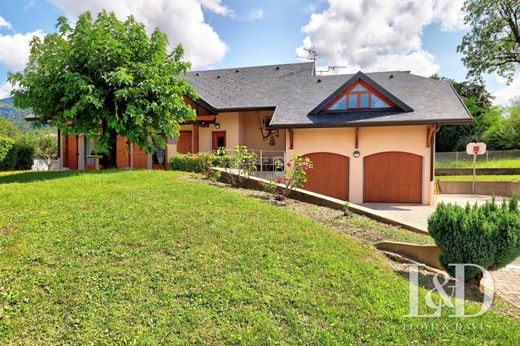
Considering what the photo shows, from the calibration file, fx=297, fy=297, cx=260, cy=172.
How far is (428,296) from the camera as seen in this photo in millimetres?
4195

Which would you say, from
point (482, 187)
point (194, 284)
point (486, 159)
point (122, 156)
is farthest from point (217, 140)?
point (486, 159)

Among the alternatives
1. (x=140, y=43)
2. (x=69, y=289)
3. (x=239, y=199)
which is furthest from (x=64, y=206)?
(x=140, y=43)

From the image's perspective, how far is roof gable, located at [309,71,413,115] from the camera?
13.7 m

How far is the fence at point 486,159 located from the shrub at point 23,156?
29.8 meters

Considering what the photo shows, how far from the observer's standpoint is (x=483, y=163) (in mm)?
26281

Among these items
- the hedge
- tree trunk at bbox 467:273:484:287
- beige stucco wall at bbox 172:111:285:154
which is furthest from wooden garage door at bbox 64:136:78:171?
tree trunk at bbox 467:273:484:287

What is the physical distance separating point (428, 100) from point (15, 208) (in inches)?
636

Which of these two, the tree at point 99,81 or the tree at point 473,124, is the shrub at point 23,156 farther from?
the tree at point 473,124

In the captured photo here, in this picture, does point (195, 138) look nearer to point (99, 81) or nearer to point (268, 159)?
point (268, 159)

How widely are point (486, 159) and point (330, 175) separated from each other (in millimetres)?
20636

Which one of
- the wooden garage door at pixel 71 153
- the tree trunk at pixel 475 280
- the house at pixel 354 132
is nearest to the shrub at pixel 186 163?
the house at pixel 354 132

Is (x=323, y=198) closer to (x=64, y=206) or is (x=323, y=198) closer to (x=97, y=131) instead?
(x=64, y=206)

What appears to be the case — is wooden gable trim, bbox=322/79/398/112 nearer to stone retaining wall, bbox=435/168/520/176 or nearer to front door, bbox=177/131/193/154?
front door, bbox=177/131/193/154

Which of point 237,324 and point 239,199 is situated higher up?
point 239,199
